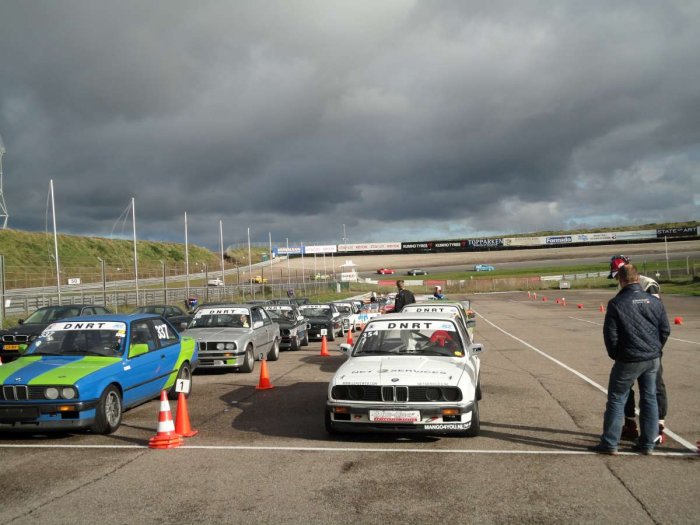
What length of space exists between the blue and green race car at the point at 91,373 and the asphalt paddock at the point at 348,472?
0.34 metres

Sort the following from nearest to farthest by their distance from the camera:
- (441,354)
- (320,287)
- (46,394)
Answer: (46,394) → (441,354) → (320,287)

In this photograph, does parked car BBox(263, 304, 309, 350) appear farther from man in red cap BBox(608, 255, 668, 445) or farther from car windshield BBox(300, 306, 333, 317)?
man in red cap BBox(608, 255, 668, 445)

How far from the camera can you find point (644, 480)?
5.73 metres

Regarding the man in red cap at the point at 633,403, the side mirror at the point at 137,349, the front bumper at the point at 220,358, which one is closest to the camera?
the man in red cap at the point at 633,403

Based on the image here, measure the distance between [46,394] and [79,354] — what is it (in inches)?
49.6

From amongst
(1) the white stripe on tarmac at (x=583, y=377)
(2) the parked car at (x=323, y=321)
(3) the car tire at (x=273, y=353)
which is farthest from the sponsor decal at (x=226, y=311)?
(1) the white stripe on tarmac at (x=583, y=377)

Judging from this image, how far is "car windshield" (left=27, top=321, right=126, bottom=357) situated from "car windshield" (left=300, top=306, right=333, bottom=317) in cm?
1475

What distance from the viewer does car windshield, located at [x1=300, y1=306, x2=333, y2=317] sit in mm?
23906

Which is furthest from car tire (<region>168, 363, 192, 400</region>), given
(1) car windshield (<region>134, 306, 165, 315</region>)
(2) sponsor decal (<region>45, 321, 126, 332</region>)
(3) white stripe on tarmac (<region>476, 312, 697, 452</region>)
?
(1) car windshield (<region>134, 306, 165, 315</region>)

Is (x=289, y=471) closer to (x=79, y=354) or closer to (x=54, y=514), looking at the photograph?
(x=54, y=514)

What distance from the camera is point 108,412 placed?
795cm

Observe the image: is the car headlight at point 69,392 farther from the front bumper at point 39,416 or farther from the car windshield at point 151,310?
the car windshield at point 151,310

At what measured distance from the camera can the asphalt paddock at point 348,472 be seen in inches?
Answer: 198

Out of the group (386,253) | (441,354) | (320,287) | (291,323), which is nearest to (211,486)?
(441,354)
